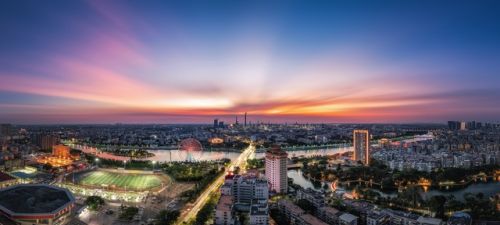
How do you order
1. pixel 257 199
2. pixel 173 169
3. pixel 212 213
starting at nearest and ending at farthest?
pixel 212 213, pixel 257 199, pixel 173 169

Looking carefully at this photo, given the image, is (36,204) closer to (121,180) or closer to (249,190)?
(249,190)

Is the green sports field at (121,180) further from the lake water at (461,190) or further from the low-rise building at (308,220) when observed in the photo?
the low-rise building at (308,220)

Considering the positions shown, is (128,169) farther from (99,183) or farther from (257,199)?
(257,199)

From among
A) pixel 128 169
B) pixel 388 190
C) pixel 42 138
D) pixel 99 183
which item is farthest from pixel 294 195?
pixel 42 138

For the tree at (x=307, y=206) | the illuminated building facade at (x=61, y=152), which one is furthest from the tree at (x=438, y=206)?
the illuminated building facade at (x=61, y=152)

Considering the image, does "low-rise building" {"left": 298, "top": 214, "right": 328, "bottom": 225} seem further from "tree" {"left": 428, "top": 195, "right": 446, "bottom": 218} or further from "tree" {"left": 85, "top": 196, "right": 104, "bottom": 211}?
"tree" {"left": 85, "top": 196, "right": 104, "bottom": 211}

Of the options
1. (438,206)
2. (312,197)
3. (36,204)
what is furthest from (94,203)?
(438,206)
